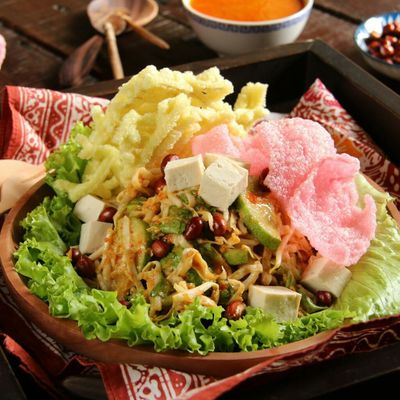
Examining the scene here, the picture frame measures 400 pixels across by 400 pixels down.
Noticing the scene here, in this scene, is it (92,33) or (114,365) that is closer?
(114,365)

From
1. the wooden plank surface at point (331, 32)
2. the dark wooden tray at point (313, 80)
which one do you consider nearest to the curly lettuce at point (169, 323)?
the dark wooden tray at point (313, 80)

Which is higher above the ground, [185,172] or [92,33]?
[185,172]

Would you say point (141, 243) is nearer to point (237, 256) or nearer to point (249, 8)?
point (237, 256)

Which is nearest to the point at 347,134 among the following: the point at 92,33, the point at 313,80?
the point at 313,80

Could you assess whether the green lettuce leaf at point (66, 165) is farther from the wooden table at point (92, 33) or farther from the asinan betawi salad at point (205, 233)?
the wooden table at point (92, 33)

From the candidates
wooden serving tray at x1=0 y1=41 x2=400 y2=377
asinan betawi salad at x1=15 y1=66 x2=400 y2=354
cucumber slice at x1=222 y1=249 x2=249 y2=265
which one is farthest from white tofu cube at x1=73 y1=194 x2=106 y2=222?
cucumber slice at x1=222 y1=249 x2=249 y2=265

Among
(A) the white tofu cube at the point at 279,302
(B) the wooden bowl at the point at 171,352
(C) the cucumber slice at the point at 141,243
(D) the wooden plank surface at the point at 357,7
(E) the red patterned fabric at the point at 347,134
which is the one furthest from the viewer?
(D) the wooden plank surface at the point at 357,7

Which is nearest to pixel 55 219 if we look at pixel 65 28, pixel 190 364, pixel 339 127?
pixel 190 364
